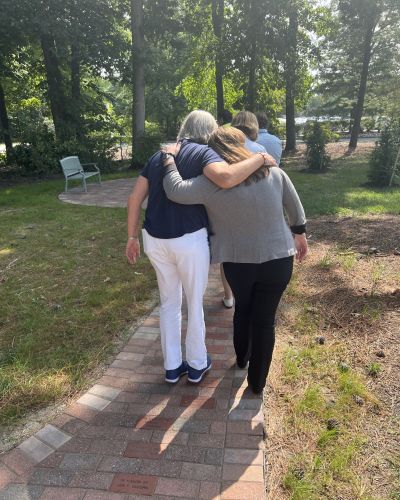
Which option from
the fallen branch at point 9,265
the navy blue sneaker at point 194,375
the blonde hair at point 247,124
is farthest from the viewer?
the fallen branch at point 9,265

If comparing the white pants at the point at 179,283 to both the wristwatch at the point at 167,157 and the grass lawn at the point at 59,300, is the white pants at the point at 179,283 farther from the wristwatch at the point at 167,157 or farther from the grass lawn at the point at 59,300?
the grass lawn at the point at 59,300

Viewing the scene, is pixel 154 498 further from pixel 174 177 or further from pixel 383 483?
pixel 174 177

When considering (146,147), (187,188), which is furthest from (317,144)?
(187,188)

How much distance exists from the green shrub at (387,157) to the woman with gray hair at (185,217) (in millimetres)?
9015

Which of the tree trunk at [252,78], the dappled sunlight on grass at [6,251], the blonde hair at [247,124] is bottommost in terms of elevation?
the dappled sunlight on grass at [6,251]

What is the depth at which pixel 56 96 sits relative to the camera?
14453mm

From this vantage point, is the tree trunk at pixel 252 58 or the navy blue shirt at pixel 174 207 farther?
the tree trunk at pixel 252 58

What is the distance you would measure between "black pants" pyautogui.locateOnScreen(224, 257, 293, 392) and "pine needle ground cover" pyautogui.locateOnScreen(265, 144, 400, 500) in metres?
0.30

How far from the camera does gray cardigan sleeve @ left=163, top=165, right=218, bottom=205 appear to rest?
209cm

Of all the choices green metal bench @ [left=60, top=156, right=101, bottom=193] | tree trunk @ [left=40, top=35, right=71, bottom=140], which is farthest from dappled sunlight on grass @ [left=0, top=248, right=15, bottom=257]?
tree trunk @ [left=40, top=35, right=71, bottom=140]

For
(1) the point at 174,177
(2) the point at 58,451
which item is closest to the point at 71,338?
(2) the point at 58,451

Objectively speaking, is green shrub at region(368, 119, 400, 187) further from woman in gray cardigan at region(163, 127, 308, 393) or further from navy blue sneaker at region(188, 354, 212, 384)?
navy blue sneaker at region(188, 354, 212, 384)

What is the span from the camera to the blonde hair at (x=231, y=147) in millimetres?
2104

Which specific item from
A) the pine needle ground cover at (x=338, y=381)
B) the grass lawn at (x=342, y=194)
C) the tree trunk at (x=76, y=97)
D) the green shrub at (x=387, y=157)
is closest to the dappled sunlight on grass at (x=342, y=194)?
the grass lawn at (x=342, y=194)
